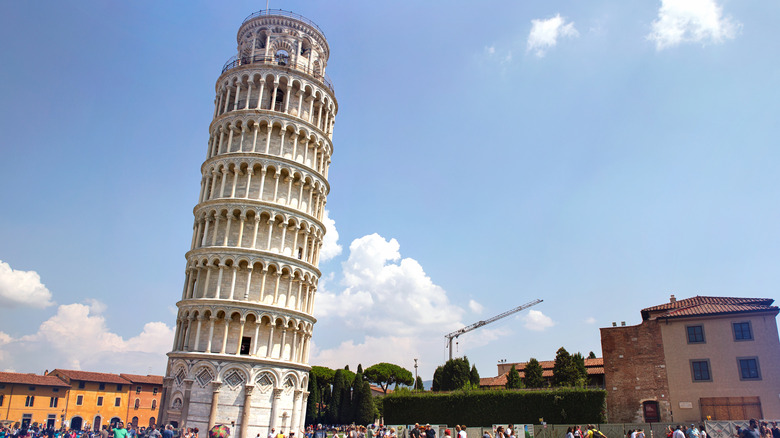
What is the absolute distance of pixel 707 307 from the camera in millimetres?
38562

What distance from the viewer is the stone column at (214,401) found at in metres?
31.8

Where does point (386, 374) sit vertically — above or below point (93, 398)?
above

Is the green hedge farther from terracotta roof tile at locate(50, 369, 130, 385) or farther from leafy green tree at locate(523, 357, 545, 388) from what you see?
terracotta roof tile at locate(50, 369, 130, 385)

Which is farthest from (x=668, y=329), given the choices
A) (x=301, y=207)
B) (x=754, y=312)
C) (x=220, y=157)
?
(x=220, y=157)

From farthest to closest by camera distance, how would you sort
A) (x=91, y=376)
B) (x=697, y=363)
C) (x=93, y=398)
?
(x=91, y=376)
(x=93, y=398)
(x=697, y=363)

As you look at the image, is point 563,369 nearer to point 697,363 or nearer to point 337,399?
point 697,363

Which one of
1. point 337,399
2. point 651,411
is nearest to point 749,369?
point 651,411

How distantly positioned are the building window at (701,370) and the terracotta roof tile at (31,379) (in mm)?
77646

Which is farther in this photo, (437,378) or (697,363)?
(437,378)

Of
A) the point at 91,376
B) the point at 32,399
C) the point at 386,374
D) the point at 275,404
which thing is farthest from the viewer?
the point at 386,374

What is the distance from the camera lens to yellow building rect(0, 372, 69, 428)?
67625mm

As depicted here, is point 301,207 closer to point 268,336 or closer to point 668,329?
point 268,336

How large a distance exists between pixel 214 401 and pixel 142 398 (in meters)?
61.2

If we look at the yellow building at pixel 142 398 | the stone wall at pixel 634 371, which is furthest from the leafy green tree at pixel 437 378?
the yellow building at pixel 142 398
